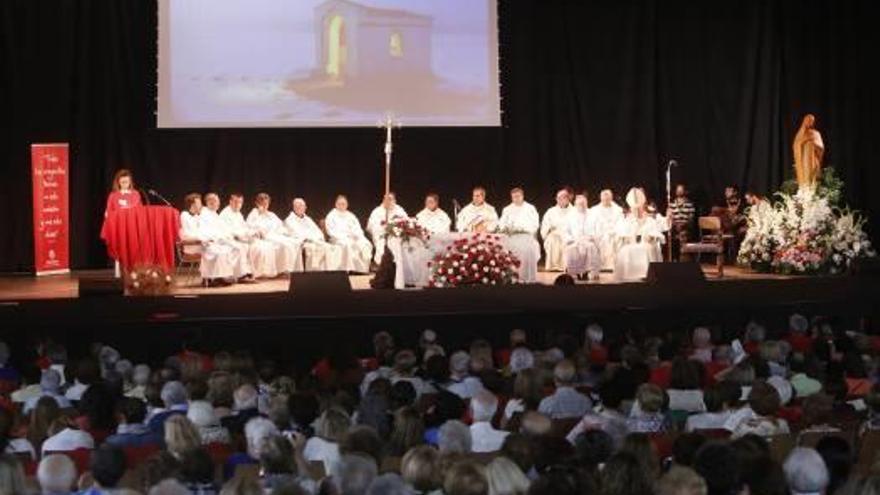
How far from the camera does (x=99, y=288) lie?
446 inches

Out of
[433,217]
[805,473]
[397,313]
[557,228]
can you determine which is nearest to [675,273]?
[397,313]

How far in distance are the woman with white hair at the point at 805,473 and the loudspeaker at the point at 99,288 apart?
25.9 ft

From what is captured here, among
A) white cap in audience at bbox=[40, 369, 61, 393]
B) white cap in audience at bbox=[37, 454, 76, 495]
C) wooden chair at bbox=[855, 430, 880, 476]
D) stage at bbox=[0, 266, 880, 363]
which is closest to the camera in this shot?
white cap in audience at bbox=[37, 454, 76, 495]

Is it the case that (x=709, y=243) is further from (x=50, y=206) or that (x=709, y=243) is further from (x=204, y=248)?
(x=50, y=206)

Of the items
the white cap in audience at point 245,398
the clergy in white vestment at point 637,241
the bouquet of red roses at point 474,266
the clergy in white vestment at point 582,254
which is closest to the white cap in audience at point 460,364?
the white cap in audience at point 245,398

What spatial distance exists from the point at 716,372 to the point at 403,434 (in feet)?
9.70

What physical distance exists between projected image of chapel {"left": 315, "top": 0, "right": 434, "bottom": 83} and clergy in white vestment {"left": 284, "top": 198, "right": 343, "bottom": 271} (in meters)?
1.89

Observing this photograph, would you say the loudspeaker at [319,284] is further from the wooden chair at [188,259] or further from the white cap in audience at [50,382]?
the wooden chair at [188,259]

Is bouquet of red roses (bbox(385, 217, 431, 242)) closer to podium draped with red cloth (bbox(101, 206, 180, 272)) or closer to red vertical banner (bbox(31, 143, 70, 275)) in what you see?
podium draped with red cloth (bbox(101, 206, 180, 272))

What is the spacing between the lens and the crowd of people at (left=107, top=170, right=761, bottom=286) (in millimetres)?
15859

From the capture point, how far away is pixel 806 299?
35.5ft

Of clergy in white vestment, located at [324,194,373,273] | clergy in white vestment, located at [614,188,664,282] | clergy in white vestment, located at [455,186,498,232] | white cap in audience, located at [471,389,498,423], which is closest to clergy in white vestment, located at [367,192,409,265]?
clergy in white vestment, located at [324,194,373,273]

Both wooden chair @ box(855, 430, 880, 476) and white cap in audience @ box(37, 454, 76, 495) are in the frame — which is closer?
white cap in audience @ box(37, 454, 76, 495)

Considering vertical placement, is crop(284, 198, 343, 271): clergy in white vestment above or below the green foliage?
below
